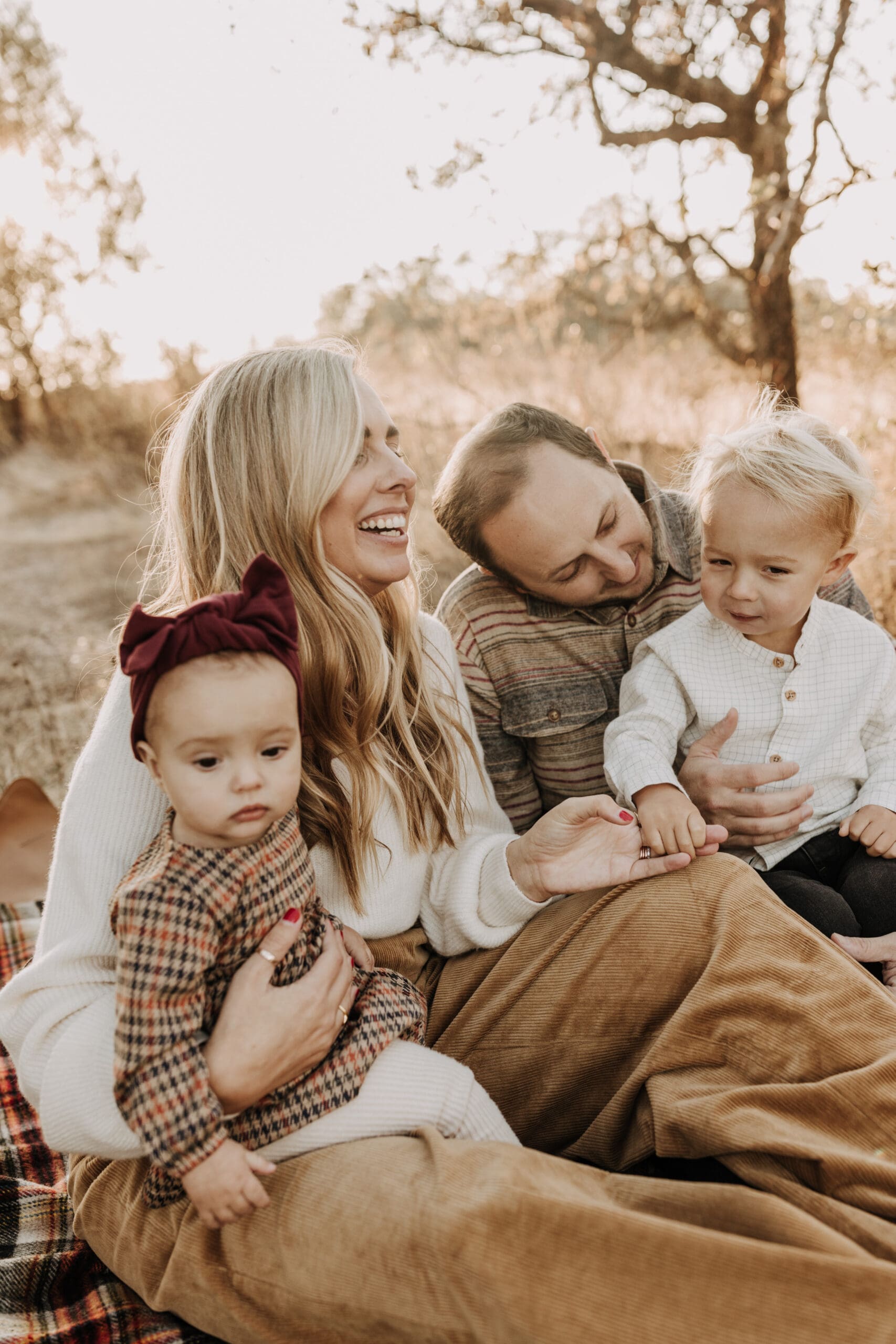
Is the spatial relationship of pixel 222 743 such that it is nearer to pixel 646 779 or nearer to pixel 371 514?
pixel 371 514

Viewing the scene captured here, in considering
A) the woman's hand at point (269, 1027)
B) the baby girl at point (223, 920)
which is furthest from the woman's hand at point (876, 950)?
the woman's hand at point (269, 1027)

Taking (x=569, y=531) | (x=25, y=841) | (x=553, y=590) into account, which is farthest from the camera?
(x=25, y=841)

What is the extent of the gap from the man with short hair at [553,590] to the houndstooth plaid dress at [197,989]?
100 centimetres

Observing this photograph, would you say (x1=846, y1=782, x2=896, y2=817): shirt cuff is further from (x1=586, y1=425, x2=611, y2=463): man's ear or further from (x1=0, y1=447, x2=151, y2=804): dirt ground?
(x1=0, y1=447, x2=151, y2=804): dirt ground

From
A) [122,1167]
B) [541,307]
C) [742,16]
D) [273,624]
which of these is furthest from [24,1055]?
[541,307]

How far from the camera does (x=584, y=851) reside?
82.6 inches

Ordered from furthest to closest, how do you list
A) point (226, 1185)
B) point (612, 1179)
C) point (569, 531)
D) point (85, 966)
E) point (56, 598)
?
point (56, 598), point (569, 531), point (85, 966), point (612, 1179), point (226, 1185)

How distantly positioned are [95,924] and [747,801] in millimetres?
1364

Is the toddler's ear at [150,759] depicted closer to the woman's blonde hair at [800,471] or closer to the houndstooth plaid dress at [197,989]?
the houndstooth plaid dress at [197,989]

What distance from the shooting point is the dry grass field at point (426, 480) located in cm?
461

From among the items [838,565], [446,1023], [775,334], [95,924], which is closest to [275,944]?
[95,924]

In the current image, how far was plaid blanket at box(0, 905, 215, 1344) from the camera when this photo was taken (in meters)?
1.73

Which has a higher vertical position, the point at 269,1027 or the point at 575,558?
the point at 575,558

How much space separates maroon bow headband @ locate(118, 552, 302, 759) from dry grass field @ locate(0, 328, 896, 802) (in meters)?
2.17
